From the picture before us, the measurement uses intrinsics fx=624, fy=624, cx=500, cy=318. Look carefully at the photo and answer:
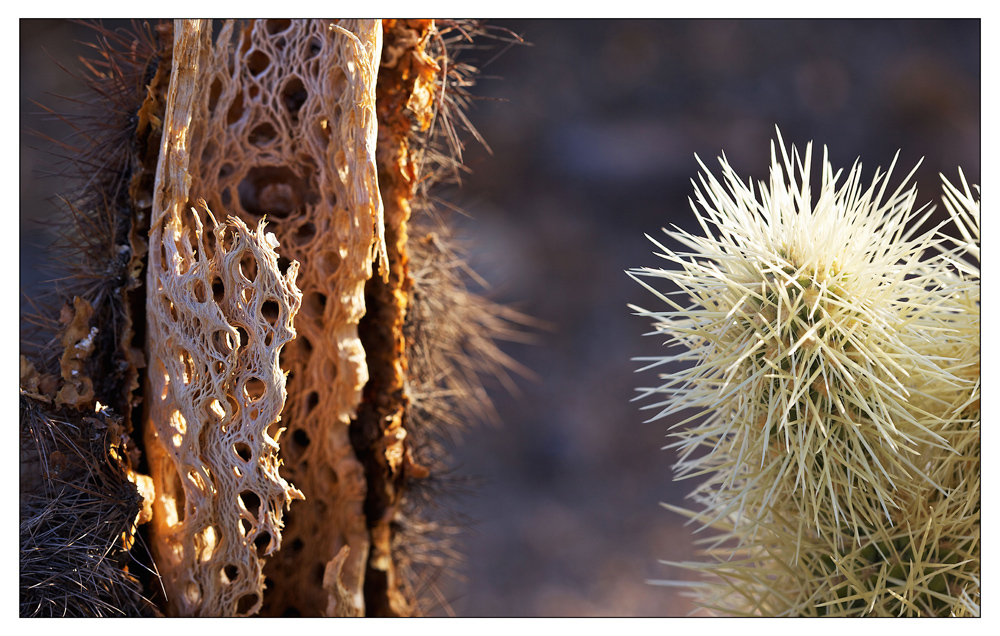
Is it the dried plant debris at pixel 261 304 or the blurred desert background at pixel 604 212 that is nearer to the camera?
the dried plant debris at pixel 261 304

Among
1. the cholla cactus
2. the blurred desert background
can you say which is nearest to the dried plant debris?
the cholla cactus

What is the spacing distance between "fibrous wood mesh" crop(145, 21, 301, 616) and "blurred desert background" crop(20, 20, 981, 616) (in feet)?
2.15

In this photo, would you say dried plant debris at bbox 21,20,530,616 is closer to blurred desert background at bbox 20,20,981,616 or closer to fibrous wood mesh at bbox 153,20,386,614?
fibrous wood mesh at bbox 153,20,386,614

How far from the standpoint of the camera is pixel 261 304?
1.62ft

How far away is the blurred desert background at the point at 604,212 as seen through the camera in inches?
45.7

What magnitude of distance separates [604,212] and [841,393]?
125 centimetres

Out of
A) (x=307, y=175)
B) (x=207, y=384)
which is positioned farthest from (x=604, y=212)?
(x=207, y=384)

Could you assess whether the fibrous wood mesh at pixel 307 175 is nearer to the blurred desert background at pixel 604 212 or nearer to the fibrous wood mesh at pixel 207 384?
the fibrous wood mesh at pixel 207 384

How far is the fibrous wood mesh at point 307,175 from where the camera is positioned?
0.55m

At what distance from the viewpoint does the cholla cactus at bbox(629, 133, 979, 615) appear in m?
0.47

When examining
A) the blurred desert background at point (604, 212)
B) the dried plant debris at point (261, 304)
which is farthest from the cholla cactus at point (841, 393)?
the blurred desert background at point (604, 212)

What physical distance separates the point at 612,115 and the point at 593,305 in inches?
19.2

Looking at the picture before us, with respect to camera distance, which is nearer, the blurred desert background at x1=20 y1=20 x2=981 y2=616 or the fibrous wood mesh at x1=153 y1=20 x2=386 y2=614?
the fibrous wood mesh at x1=153 y1=20 x2=386 y2=614
